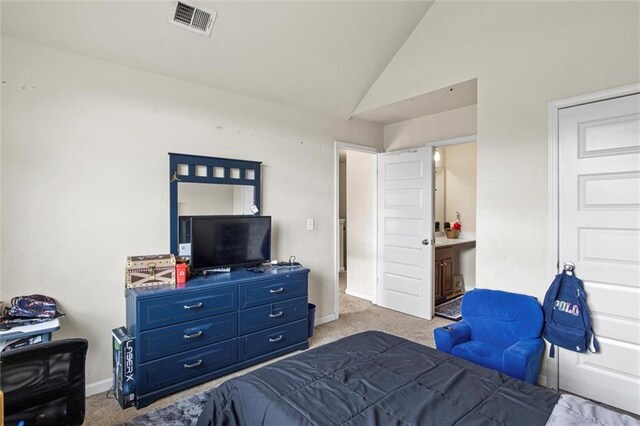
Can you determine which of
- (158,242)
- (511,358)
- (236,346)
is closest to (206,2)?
(158,242)

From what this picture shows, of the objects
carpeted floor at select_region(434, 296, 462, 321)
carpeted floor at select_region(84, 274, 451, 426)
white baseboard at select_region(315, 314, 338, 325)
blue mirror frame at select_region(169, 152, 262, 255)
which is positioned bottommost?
carpeted floor at select_region(84, 274, 451, 426)

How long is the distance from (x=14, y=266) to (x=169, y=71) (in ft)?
6.03

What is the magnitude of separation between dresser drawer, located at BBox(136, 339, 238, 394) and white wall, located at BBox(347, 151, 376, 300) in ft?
8.67

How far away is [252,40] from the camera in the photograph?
113 inches

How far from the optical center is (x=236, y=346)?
9.45 ft

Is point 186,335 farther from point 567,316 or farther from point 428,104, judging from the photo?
point 428,104

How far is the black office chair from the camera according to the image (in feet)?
4.31

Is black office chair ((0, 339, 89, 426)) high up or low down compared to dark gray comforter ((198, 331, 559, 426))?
up

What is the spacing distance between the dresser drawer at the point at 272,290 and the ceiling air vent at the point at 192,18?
2061mm

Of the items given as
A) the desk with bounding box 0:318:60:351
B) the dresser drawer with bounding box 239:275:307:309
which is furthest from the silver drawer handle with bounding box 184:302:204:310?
the desk with bounding box 0:318:60:351

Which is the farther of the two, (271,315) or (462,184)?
(462,184)

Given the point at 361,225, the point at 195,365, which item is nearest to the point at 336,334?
the point at 195,365

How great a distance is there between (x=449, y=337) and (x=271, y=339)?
1.53 metres

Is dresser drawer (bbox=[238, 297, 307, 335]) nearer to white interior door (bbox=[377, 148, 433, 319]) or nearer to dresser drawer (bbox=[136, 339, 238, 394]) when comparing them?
dresser drawer (bbox=[136, 339, 238, 394])
